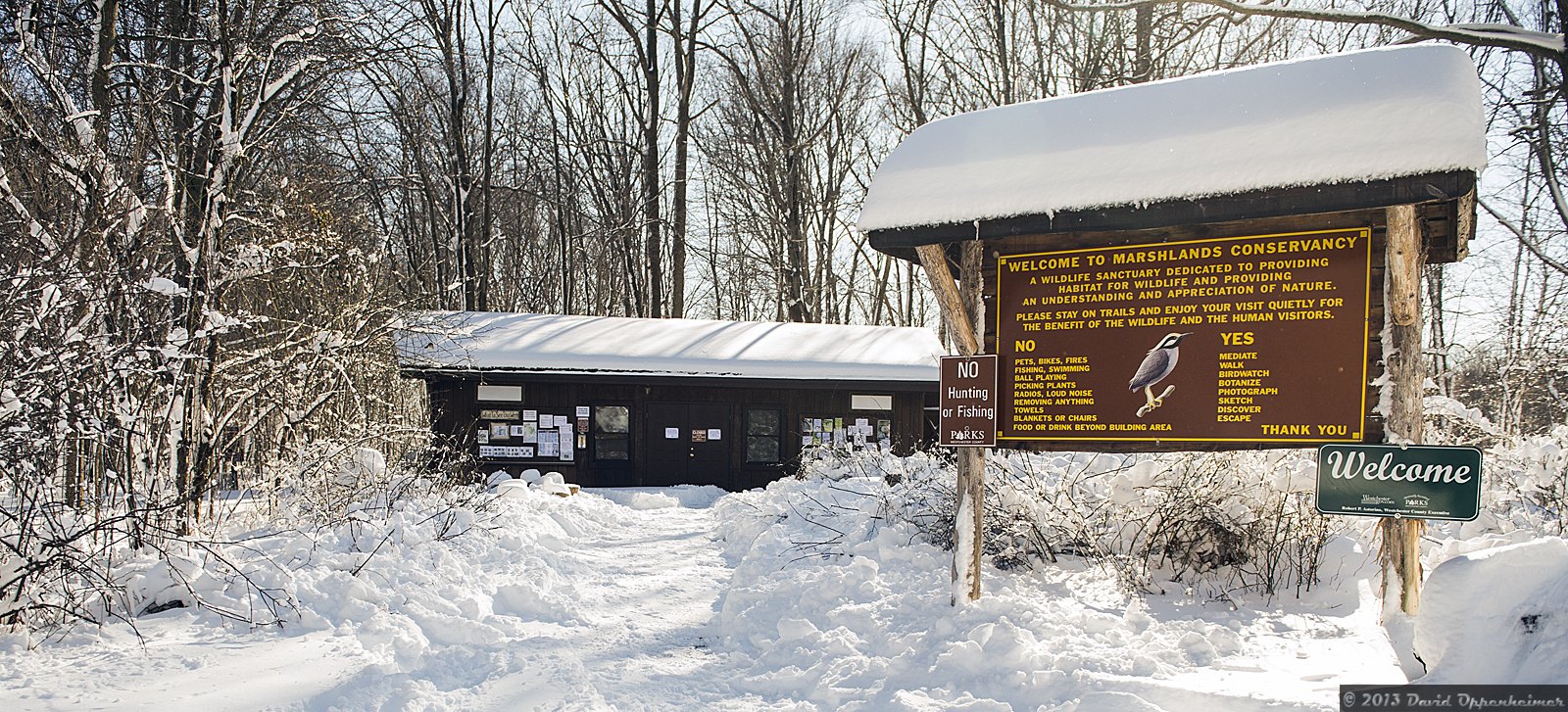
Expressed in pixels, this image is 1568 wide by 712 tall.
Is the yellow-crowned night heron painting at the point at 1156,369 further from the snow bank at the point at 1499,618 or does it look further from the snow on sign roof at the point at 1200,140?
the snow bank at the point at 1499,618

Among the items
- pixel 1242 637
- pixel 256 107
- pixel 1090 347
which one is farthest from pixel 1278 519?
pixel 256 107

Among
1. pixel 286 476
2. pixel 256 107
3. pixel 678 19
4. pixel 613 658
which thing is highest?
pixel 678 19

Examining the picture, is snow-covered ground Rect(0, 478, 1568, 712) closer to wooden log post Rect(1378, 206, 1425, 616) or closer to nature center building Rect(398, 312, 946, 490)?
wooden log post Rect(1378, 206, 1425, 616)

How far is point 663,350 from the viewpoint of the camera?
16109 millimetres

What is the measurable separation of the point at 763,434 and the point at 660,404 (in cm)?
216

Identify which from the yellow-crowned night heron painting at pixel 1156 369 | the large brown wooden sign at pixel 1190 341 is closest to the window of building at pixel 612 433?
the large brown wooden sign at pixel 1190 341

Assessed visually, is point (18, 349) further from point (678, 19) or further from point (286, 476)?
point (678, 19)

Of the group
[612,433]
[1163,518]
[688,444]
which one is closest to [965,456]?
[1163,518]

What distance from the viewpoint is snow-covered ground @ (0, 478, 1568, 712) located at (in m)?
3.98

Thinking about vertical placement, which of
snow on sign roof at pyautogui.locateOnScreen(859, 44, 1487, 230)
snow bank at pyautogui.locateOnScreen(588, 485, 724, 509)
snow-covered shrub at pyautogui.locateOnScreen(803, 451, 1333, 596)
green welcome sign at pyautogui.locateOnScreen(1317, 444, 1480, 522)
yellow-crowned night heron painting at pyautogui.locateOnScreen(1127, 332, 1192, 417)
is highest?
snow on sign roof at pyautogui.locateOnScreen(859, 44, 1487, 230)

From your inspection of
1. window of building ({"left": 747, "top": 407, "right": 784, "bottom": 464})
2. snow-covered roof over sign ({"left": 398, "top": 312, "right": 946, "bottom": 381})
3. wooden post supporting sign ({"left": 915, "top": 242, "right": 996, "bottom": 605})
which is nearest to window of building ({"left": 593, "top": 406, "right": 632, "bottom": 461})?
snow-covered roof over sign ({"left": 398, "top": 312, "right": 946, "bottom": 381})

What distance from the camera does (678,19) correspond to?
26125 mm

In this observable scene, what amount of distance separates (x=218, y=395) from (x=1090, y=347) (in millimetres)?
7922

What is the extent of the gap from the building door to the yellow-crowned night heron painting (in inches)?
447
